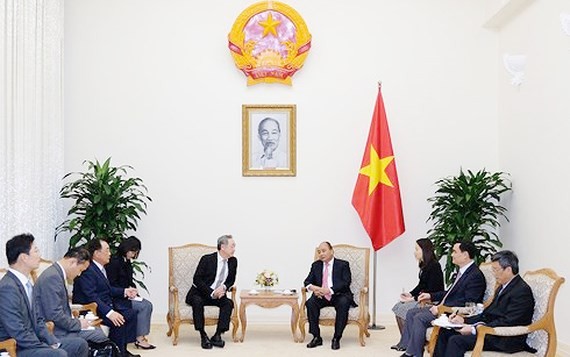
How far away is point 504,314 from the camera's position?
648cm

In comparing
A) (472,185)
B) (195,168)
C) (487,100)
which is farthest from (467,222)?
(195,168)

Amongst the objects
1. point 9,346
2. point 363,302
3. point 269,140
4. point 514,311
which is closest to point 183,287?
point 363,302

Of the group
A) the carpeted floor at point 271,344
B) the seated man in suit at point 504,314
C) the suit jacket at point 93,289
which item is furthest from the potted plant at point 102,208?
the seated man in suit at point 504,314

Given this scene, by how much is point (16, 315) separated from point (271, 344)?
4092 millimetres

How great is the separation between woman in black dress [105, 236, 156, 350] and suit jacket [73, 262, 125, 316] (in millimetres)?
629

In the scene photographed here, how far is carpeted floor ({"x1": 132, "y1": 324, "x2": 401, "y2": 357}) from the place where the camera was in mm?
8750

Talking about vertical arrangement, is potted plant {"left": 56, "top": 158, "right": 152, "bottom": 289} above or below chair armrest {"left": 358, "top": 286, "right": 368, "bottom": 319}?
above

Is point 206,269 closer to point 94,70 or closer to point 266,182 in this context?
point 266,182

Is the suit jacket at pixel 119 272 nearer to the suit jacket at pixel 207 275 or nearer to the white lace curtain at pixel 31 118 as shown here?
the suit jacket at pixel 207 275

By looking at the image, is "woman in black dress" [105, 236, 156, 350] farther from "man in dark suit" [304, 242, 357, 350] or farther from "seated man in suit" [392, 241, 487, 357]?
"seated man in suit" [392, 241, 487, 357]

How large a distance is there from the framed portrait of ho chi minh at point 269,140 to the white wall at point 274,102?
0.12 m

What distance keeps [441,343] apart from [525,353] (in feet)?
2.93

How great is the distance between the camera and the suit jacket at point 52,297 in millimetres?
6477

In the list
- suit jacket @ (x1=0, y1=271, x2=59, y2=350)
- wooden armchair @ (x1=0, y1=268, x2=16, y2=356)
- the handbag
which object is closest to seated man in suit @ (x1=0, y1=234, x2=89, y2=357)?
suit jacket @ (x1=0, y1=271, x2=59, y2=350)
